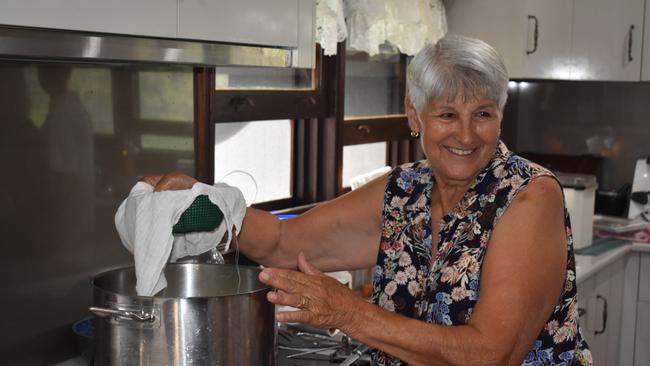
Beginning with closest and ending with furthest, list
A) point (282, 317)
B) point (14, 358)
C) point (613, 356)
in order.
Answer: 1. point (282, 317)
2. point (14, 358)
3. point (613, 356)

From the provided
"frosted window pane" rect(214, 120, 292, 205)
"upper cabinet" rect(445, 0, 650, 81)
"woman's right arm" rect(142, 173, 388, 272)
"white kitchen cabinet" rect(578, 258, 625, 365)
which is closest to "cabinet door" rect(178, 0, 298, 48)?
"woman's right arm" rect(142, 173, 388, 272)

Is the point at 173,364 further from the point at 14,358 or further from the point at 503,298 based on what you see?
the point at 14,358

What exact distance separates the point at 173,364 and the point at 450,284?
526 millimetres

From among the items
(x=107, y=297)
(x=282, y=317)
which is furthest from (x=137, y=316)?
(x=282, y=317)

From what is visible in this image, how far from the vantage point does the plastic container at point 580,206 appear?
3.28 metres

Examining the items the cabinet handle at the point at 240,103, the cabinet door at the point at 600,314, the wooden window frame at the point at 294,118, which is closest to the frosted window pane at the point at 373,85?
the wooden window frame at the point at 294,118

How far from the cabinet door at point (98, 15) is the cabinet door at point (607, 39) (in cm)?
240

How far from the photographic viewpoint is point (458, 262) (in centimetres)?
153

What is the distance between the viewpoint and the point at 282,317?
1238mm

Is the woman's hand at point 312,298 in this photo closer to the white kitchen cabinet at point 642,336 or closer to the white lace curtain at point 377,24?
the white lace curtain at point 377,24

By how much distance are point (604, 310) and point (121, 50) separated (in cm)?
245

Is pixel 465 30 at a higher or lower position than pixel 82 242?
higher

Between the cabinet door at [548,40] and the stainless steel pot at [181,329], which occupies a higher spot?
the cabinet door at [548,40]

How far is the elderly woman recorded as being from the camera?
4.45 ft
